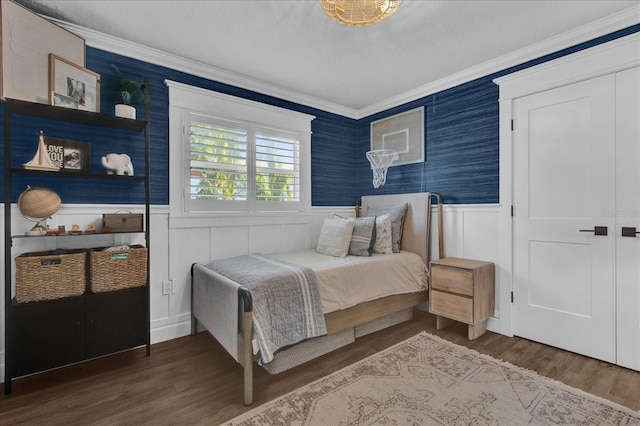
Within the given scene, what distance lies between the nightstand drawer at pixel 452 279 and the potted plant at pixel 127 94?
2.98m

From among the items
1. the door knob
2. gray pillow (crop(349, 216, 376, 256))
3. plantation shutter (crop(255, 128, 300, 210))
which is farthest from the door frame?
plantation shutter (crop(255, 128, 300, 210))

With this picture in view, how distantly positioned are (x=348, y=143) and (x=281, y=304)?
9.31 feet

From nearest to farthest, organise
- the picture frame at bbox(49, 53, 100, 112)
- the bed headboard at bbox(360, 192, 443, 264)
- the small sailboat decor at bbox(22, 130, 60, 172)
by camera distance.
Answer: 1. the small sailboat decor at bbox(22, 130, 60, 172)
2. the picture frame at bbox(49, 53, 100, 112)
3. the bed headboard at bbox(360, 192, 443, 264)

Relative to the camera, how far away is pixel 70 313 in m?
2.11

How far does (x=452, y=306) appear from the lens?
2.80 m

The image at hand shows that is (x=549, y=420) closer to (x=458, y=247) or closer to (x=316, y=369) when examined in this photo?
(x=316, y=369)

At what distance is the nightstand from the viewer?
2.68 meters

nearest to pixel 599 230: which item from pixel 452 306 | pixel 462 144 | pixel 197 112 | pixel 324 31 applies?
pixel 452 306

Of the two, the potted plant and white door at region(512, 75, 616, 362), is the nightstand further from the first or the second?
the potted plant

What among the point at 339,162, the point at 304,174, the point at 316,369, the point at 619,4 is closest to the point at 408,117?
the point at 339,162

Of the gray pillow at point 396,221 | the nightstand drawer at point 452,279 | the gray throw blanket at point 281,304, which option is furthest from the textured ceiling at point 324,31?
the nightstand drawer at point 452,279

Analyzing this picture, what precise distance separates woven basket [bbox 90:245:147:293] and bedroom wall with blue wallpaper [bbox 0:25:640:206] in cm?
53

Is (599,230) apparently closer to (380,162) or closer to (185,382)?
(380,162)

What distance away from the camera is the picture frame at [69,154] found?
2.24 meters
